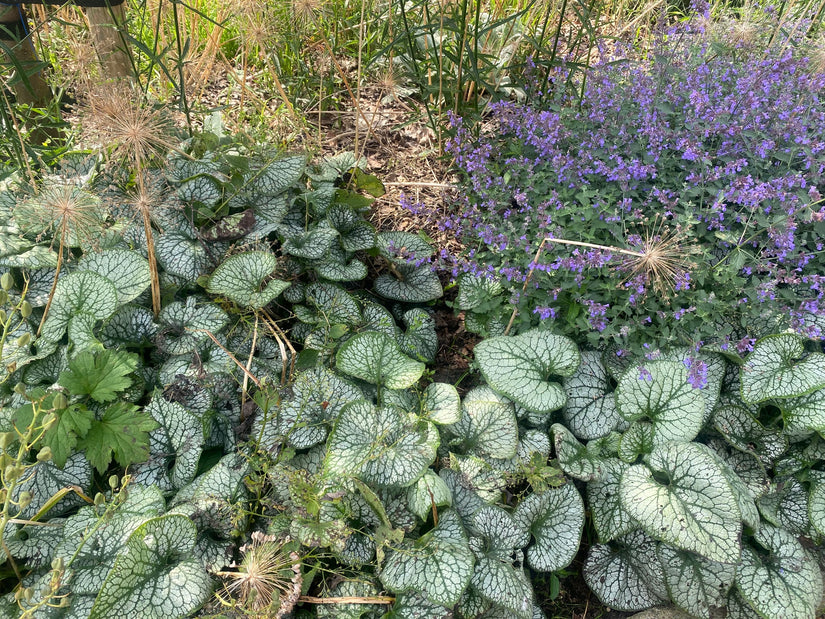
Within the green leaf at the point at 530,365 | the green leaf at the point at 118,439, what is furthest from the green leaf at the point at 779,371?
the green leaf at the point at 118,439

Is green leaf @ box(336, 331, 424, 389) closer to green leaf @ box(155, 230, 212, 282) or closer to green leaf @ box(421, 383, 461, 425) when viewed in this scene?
green leaf @ box(421, 383, 461, 425)

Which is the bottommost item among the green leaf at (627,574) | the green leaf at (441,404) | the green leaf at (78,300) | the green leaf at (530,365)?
the green leaf at (627,574)

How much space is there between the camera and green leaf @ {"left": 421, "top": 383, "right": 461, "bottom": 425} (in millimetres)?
1856

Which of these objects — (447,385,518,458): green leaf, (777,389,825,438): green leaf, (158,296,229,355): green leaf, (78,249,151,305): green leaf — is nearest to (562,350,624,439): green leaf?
(447,385,518,458): green leaf

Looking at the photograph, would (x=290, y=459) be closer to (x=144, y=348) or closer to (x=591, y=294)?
(x=144, y=348)

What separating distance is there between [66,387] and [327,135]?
1.84 meters

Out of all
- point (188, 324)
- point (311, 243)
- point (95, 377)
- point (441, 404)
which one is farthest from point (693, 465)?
point (95, 377)

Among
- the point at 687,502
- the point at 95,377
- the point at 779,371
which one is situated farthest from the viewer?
the point at 779,371

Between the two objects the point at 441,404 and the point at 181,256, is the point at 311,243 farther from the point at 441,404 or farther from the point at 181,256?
the point at 441,404

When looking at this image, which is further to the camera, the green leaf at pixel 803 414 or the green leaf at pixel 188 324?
the green leaf at pixel 188 324

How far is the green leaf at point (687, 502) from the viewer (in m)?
1.59

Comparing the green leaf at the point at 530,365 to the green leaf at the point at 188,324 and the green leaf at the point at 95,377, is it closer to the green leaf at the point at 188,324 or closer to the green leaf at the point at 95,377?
the green leaf at the point at 188,324

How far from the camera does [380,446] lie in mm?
1725

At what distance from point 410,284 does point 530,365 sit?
64 cm
